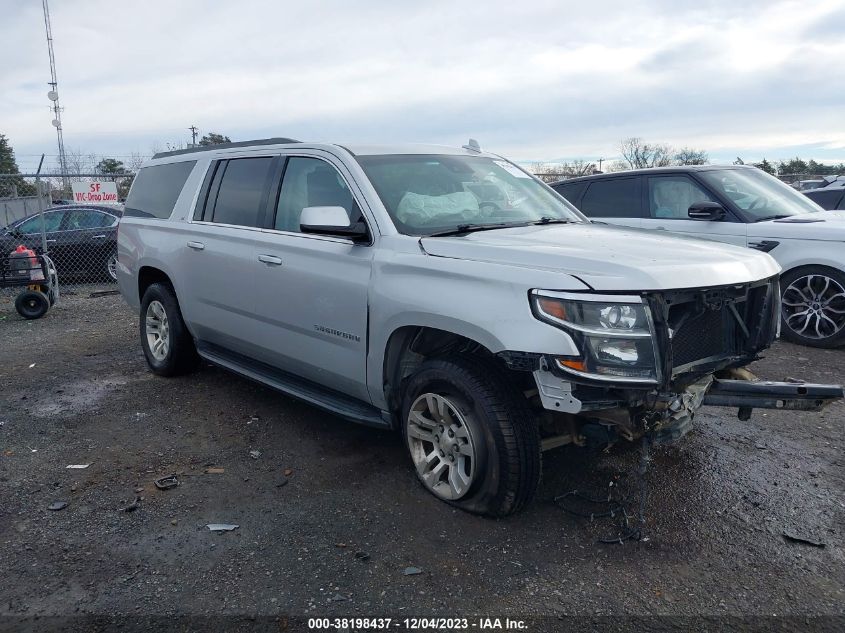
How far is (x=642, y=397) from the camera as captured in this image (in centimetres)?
298

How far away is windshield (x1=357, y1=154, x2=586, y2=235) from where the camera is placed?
4.05m

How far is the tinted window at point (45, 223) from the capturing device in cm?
1264

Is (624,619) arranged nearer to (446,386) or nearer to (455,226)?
(446,386)

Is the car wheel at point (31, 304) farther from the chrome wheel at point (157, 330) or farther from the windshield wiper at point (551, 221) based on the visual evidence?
the windshield wiper at point (551, 221)

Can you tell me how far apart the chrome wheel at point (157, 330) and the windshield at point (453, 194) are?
8.99ft

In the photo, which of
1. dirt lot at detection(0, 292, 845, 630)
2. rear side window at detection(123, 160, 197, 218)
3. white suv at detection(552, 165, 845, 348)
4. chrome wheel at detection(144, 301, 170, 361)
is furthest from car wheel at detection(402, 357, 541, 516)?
white suv at detection(552, 165, 845, 348)

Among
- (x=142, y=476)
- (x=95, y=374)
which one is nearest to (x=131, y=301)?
(x=95, y=374)

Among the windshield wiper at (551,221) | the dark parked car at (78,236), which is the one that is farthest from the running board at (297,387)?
the dark parked car at (78,236)

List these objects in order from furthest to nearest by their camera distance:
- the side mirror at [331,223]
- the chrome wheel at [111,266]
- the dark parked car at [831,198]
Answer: the chrome wheel at [111,266], the dark parked car at [831,198], the side mirror at [331,223]

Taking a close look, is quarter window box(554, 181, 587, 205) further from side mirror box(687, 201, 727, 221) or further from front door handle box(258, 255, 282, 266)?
front door handle box(258, 255, 282, 266)

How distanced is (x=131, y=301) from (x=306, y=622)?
4579 millimetres

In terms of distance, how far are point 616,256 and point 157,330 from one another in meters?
4.47

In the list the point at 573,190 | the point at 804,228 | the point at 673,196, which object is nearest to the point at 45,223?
the point at 573,190

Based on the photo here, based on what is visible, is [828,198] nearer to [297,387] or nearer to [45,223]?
[297,387]
